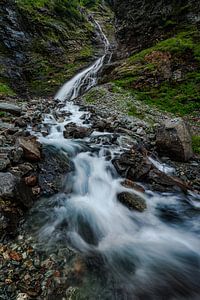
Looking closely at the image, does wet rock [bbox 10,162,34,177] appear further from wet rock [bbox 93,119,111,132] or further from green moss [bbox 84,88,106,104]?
green moss [bbox 84,88,106,104]

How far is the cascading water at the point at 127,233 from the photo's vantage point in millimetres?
4492

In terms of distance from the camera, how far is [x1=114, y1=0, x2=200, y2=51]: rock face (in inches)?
853

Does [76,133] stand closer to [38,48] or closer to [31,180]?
[31,180]

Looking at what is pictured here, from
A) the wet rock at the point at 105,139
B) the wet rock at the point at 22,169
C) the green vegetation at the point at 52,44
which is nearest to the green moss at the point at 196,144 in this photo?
the wet rock at the point at 105,139

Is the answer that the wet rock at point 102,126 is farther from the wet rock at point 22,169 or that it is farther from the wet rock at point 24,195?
the wet rock at point 24,195

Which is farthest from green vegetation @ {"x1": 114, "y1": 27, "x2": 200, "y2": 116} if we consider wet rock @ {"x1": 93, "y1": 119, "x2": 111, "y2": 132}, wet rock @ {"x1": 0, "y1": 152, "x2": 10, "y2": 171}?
wet rock @ {"x1": 0, "y1": 152, "x2": 10, "y2": 171}

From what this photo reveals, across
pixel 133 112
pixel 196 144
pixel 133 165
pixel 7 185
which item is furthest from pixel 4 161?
pixel 133 112

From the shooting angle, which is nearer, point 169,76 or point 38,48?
point 169,76

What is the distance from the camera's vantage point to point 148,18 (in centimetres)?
2414

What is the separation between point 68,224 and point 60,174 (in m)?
1.88

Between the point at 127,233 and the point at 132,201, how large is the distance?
2.88 ft

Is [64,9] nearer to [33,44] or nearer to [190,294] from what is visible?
[33,44]

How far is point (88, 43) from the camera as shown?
3775 centimetres

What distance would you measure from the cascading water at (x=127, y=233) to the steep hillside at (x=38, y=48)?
525 inches
